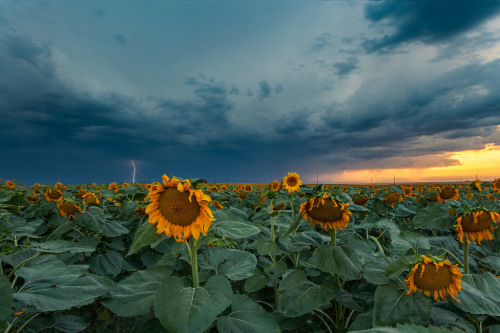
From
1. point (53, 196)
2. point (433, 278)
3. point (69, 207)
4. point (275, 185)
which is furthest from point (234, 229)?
point (275, 185)

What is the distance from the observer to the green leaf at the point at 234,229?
1.97m

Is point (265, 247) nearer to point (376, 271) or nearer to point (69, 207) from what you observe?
point (376, 271)

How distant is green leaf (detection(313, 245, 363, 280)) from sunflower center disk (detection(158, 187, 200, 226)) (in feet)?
3.65

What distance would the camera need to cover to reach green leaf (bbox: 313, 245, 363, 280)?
216 cm

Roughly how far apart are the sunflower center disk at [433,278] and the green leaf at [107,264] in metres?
3.59

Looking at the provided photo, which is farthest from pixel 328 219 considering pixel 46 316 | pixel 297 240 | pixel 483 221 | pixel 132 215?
pixel 132 215

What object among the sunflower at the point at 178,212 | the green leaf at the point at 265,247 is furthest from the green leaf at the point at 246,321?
the green leaf at the point at 265,247

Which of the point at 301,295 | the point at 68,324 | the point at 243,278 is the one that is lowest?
the point at 68,324

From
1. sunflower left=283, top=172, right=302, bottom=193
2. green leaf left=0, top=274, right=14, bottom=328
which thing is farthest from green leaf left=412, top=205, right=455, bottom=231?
sunflower left=283, top=172, right=302, bottom=193

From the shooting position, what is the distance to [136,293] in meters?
1.97

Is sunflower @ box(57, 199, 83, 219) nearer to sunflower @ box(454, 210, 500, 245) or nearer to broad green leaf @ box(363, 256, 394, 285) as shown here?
broad green leaf @ box(363, 256, 394, 285)

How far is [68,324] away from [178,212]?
91.8 inches

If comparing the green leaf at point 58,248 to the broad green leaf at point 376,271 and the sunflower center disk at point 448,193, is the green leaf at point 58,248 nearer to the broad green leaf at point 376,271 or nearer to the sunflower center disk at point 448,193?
the broad green leaf at point 376,271

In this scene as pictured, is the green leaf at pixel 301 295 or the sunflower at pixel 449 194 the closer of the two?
the green leaf at pixel 301 295
